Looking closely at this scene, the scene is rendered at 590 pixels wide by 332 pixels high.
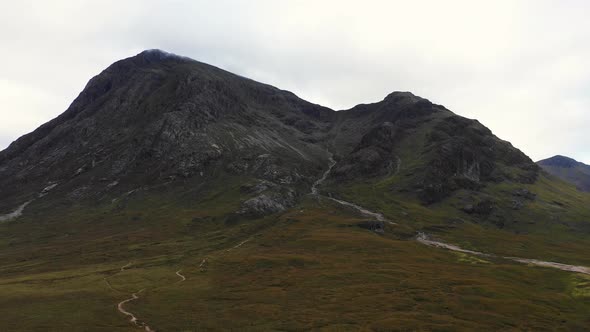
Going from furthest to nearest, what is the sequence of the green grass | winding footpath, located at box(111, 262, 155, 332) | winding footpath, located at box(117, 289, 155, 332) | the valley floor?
the green grass, the valley floor, winding footpath, located at box(111, 262, 155, 332), winding footpath, located at box(117, 289, 155, 332)

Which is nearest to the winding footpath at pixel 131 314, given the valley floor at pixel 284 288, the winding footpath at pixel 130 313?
the winding footpath at pixel 130 313

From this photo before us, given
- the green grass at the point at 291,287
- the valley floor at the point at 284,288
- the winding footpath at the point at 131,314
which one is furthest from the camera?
the green grass at the point at 291,287

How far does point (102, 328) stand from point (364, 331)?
133ft

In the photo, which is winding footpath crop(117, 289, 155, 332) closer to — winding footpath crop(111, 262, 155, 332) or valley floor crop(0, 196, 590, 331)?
winding footpath crop(111, 262, 155, 332)

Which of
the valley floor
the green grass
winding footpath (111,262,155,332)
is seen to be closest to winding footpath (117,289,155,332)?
winding footpath (111,262,155,332)

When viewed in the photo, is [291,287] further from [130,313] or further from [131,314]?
[131,314]

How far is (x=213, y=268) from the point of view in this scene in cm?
13162

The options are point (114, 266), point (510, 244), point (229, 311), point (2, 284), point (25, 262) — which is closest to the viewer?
point (229, 311)

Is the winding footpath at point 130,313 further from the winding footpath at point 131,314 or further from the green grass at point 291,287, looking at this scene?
the green grass at point 291,287

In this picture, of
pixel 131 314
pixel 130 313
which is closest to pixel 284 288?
pixel 130 313

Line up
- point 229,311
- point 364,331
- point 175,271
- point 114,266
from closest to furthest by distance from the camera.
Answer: point 364,331 < point 229,311 < point 175,271 < point 114,266

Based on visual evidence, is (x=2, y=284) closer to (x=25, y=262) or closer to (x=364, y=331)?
(x=25, y=262)

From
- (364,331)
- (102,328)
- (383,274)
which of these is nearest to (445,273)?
(383,274)

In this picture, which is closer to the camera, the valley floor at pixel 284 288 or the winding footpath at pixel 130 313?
the winding footpath at pixel 130 313
